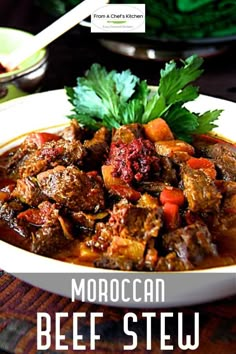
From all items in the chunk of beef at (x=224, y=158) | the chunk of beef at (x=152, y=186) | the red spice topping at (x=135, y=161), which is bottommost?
the chunk of beef at (x=224, y=158)

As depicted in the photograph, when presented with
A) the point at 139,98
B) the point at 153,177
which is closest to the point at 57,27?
the point at 139,98

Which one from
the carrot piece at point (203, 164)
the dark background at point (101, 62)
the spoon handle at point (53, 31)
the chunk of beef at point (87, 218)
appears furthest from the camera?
the dark background at point (101, 62)

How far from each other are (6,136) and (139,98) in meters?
0.76

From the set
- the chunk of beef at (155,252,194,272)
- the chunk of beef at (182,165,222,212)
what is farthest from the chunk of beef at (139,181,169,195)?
the chunk of beef at (155,252,194,272)

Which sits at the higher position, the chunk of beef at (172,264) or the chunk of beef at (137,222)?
the chunk of beef at (137,222)

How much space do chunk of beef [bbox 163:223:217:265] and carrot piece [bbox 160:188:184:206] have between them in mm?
179

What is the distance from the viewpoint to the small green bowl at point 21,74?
4.36 m

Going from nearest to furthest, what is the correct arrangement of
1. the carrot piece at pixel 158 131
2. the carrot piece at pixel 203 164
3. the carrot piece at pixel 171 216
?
the carrot piece at pixel 171 216
the carrot piece at pixel 203 164
the carrot piece at pixel 158 131

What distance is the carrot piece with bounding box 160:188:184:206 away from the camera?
3.05m

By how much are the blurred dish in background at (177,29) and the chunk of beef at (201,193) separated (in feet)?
6.54

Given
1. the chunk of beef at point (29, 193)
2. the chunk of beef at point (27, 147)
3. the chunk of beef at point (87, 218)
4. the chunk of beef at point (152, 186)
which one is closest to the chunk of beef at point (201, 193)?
the chunk of beef at point (152, 186)

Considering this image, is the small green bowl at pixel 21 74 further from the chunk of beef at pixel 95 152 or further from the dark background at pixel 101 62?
the chunk of beef at pixel 95 152

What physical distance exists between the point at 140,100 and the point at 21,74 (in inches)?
35.1

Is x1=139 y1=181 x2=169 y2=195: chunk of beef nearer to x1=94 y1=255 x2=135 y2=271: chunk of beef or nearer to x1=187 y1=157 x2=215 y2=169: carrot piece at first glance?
x1=187 y1=157 x2=215 y2=169: carrot piece
